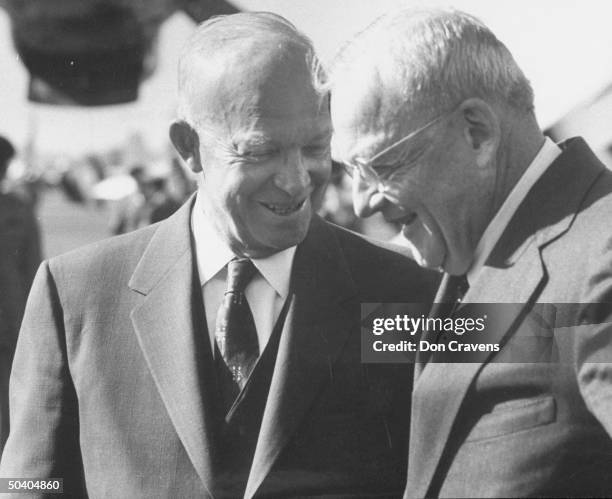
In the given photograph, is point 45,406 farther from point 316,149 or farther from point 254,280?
point 316,149

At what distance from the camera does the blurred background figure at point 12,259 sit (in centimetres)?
216

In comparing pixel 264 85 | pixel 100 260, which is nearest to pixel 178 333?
pixel 100 260

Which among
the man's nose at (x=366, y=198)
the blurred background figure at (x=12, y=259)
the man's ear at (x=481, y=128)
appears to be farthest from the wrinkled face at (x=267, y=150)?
the blurred background figure at (x=12, y=259)

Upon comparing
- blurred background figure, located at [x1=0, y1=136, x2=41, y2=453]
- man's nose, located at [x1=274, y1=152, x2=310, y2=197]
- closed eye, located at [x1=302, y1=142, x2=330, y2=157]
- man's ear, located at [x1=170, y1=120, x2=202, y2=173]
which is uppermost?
closed eye, located at [x1=302, y1=142, x2=330, y2=157]

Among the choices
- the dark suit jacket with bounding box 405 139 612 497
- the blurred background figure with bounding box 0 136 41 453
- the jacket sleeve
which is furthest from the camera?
the blurred background figure with bounding box 0 136 41 453

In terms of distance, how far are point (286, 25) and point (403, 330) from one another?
0.65m

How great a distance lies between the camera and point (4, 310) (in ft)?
7.17

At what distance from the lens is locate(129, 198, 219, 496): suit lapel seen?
1.73 meters

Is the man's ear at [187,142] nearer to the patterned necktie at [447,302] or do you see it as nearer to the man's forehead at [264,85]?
the man's forehead at [264,85]

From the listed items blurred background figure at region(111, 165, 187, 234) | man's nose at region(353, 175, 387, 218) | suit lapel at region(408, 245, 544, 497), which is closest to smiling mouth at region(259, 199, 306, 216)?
man's nose at region(353, 175, 387, 218)

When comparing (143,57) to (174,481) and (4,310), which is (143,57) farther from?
Result: (174,481)

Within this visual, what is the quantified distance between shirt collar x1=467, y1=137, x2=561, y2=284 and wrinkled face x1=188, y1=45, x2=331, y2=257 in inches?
15.9

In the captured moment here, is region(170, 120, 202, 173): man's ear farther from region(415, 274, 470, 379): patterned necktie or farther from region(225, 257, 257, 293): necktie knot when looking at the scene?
region(415, 274, 470, 379): patterned necktie

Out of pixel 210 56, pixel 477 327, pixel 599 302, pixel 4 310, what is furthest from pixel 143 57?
pixel 599 302
